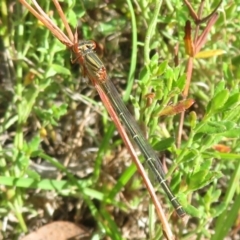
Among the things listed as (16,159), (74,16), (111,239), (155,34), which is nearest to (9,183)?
(16,159)

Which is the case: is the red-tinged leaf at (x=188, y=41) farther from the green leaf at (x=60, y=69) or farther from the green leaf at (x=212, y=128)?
the green leaf at (x=60, y=69)

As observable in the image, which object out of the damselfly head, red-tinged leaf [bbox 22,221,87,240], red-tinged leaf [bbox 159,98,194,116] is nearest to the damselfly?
the damselfly head

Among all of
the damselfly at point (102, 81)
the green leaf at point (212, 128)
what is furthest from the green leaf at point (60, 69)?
the green leaf at point (212, 128)

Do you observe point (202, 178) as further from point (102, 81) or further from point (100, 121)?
point (100, 121)

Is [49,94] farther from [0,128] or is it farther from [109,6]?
[109,6]

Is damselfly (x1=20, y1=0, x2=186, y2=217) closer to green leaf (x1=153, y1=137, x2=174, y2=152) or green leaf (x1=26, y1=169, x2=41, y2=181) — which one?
green leaf (x1=153, y1=137, x2=174, y2=152)

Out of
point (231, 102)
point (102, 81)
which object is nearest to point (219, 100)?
point (231, 102)

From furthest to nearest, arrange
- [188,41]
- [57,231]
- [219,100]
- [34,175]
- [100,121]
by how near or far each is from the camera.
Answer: [100,121], [57,231], [34,175], [188,41], [219,100]

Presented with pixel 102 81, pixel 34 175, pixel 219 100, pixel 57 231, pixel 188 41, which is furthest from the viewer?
pixel 57 231

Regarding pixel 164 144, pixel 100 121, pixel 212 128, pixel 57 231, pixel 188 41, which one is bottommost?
pixel 57 231
